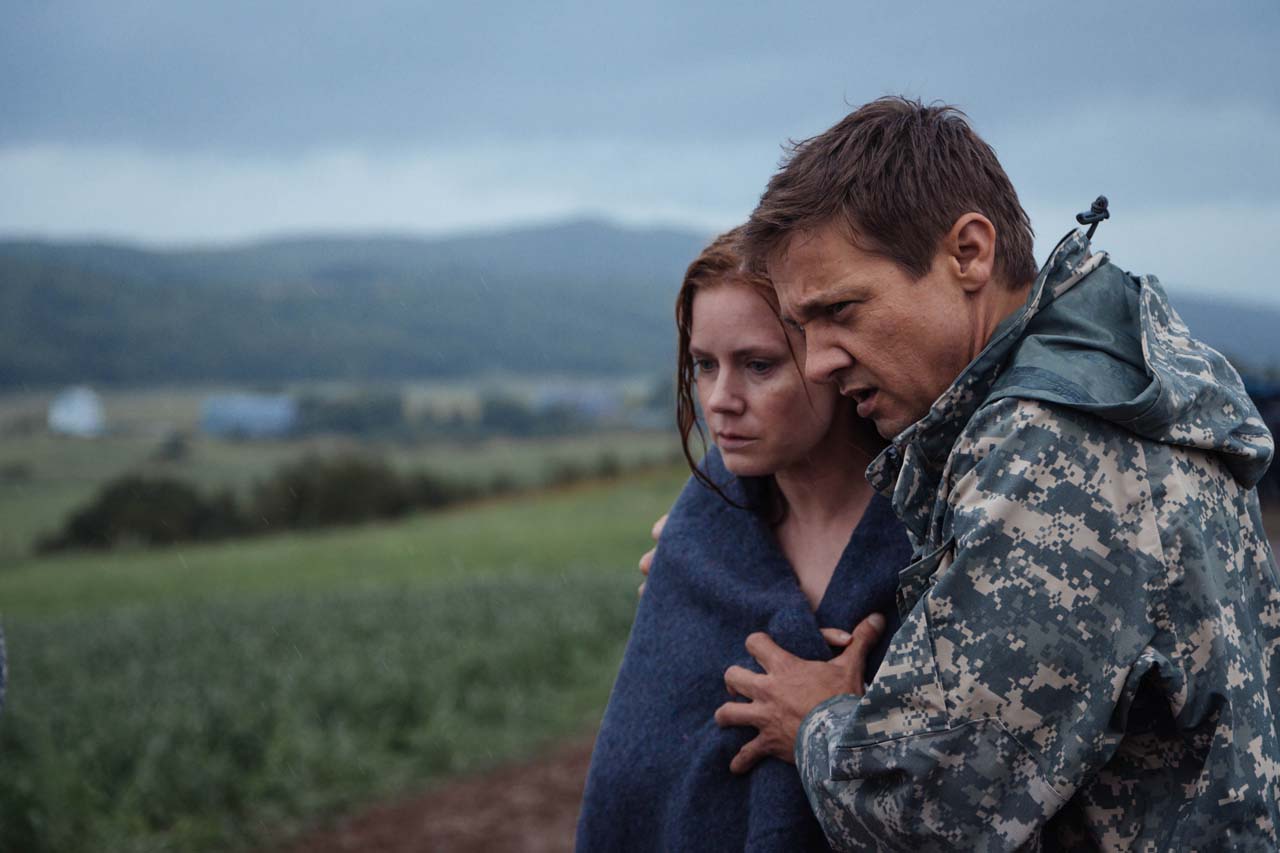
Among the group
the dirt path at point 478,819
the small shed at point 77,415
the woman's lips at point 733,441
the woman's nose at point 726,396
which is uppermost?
the woman's nose at point 726,396

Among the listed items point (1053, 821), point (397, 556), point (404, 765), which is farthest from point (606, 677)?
point (397, 556)

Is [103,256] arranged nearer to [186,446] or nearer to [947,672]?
[186,446]

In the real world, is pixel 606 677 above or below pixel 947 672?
below

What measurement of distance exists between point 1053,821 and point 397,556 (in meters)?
23.7

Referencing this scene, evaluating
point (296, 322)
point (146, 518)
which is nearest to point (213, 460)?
point (146, 518)

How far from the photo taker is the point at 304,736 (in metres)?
7.85

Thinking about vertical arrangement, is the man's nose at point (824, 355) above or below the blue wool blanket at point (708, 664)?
above

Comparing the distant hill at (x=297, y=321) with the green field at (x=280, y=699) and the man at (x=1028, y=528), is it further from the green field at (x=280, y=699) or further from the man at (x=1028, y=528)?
the man at (x=1028, y=528)

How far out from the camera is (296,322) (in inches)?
4894

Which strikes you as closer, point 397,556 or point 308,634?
point 308,634

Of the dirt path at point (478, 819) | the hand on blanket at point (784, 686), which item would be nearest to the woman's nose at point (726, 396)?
the hand on blanket at point (784, 686)

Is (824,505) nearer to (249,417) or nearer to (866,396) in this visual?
(866,396)

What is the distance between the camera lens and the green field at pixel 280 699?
6.79 m

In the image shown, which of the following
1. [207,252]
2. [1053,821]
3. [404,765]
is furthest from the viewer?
[207,252]
